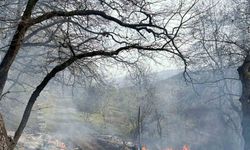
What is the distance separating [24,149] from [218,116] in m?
17.5

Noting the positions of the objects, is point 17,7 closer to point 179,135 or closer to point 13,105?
point 13,105

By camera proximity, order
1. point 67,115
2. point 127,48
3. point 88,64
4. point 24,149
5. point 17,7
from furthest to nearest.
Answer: point 67,115, point 24,149, point 17,7, point 88,64, point 127,48

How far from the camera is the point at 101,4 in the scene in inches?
278

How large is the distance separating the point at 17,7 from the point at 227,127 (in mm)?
21846

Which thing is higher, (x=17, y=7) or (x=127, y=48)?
(x=17, y=7)

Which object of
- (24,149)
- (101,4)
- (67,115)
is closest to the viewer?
(101,4)

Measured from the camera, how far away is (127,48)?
6105 millimetres

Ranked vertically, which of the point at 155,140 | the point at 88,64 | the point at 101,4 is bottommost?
the point at 155,140

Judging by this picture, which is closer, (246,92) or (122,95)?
(246,92)

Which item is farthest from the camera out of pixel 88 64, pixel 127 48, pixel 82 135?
pixel 82 135

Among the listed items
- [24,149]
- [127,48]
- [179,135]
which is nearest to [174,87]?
[179,135]

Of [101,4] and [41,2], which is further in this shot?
[41,2]

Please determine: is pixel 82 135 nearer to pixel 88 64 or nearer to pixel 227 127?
pixel 227 127

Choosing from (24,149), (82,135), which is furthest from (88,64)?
(82,135)
